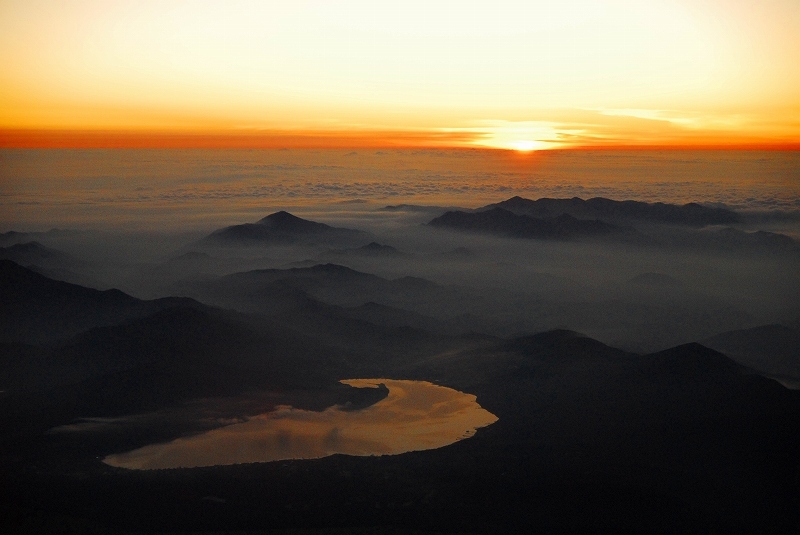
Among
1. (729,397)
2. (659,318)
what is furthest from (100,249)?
(729,397)

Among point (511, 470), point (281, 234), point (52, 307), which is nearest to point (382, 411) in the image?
point (511, 470)

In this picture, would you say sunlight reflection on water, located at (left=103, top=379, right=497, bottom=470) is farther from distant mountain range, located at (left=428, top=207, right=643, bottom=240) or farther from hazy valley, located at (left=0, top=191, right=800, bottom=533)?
distant mountain range, located at (left=428, top=207, right=643, bottom=240)

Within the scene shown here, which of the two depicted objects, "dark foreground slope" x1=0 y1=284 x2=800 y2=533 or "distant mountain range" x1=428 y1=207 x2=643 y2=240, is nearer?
"dark foreground slope" x1=0 y1=284 x2=800 y2=533

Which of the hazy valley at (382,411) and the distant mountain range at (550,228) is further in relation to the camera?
the distant mountain range at (550,228)

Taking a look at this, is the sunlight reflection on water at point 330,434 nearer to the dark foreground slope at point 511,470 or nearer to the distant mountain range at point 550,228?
the dark foreground slope at point 511,470

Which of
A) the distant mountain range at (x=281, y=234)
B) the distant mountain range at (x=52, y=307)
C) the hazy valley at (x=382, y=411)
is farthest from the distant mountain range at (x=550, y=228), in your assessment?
the distant mountain range at (x=52, y=307)

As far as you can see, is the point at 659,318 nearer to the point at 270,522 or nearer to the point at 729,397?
the point at 729,397

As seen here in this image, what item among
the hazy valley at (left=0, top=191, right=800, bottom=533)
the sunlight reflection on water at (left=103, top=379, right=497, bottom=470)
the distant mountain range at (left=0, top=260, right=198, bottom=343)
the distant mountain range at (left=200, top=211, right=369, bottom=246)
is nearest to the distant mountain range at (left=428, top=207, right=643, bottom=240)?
the distant mountain range at (left=200, top=211, right=369, bottom=246)
